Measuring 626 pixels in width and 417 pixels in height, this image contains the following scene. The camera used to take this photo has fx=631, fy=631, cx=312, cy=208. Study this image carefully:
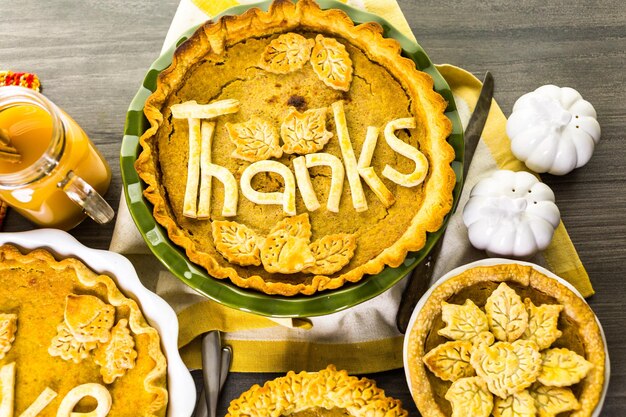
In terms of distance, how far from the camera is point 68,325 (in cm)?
159

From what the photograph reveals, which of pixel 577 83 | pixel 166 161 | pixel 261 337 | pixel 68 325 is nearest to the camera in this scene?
pixel 68 325

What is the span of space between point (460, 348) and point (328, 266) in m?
0.39

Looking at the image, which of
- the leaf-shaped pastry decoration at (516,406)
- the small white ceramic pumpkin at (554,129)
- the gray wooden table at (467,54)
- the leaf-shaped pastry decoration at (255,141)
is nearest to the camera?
the leaf-shaped pastry decoration at (516,406)

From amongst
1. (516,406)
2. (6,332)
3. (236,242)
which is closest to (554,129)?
(516,406)

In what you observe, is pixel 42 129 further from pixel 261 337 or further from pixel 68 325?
pixel 261 337

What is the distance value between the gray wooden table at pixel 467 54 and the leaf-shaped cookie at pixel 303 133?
0.58m

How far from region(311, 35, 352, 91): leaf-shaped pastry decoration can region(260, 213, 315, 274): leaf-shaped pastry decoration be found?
39cm

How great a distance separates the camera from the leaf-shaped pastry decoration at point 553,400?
1.54 m

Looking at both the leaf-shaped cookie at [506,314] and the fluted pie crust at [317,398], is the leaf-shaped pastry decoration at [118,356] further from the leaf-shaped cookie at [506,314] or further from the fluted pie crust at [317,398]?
the leaf-shaped cookie at [506,314]

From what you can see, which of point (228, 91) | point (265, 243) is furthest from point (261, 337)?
point (228, 91)

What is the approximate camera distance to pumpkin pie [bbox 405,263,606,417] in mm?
1544

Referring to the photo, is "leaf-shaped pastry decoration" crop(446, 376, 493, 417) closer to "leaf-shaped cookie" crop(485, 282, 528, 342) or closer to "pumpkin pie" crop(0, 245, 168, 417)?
"leaf-shaped cookie" crop(485, 282, 528, 342)

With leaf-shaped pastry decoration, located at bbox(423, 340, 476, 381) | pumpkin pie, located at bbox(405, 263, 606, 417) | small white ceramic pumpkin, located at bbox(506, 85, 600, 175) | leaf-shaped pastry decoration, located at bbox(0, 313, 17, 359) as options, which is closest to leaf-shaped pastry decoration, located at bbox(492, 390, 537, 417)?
pumpkin pie, located at bbox(405, 263, 606, 417)

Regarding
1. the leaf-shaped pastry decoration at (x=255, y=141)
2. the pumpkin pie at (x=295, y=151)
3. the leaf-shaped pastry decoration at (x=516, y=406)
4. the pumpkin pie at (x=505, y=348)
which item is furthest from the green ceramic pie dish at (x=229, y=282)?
the leaf-shaped pastry decoration at (x=516, y=406)
